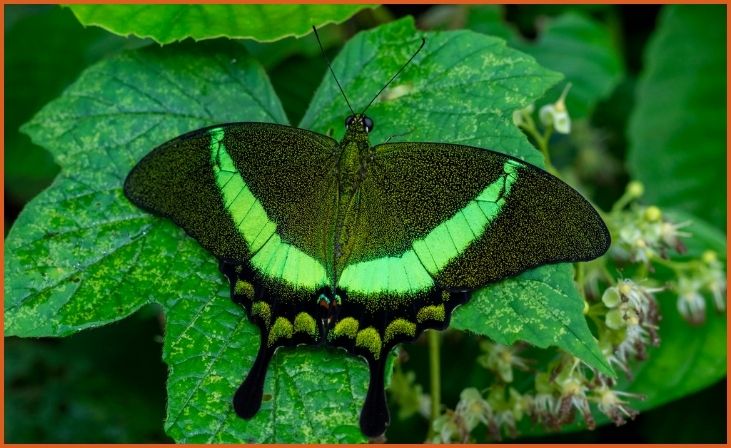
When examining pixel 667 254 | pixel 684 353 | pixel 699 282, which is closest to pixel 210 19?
pixel 667 254

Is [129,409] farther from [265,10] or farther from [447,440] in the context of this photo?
[265,10]

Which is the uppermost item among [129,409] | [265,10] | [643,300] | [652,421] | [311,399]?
[265,10]

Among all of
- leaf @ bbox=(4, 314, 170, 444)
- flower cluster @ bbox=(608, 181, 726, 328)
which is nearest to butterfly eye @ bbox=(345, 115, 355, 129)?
flower cluster @ bbox=(608, 181, 726, 328)

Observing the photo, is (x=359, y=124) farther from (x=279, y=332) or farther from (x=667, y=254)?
(x=667, y=254)

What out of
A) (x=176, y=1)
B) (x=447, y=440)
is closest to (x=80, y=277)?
(x=176, y=1)

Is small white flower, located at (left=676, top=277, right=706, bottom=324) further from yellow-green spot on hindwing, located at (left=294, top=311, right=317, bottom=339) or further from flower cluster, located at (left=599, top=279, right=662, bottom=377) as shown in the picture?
yellow-green spot on hindwing, located at (left=294, top=311, right=317, bottom=339)

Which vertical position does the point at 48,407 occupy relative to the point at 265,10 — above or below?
below
